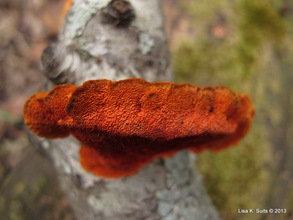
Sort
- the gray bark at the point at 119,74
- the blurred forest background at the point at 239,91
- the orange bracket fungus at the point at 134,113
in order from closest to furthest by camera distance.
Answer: the orange bracket fungus at the point at 134,113 → the gray bark at the point at 119,74 → the blurred forest background at the point at 239,91

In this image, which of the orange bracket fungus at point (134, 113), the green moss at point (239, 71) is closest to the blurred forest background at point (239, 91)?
the green moss at point (239, 71)

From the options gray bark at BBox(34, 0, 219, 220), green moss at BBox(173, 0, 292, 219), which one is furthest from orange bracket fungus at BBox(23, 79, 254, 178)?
green moss at BBox(173, 0, 292, 219)

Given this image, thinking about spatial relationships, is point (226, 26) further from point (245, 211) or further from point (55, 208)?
point (55, 208)

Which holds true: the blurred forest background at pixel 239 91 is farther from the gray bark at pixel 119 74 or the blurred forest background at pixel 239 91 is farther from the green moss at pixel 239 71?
the gray bark at pixel 119 74

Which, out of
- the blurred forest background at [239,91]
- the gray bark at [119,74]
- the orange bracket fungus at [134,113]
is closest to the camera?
the orange bracket fungus at [134,113]

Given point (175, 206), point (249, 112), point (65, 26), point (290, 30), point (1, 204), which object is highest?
point (65, 26)

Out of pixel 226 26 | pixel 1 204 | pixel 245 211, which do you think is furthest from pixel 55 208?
pixel 226 26

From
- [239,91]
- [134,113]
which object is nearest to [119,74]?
[134,113]
